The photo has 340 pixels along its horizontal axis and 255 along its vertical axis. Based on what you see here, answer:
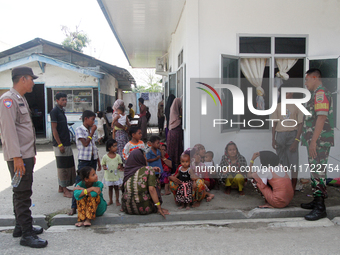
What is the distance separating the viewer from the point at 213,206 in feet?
14.9

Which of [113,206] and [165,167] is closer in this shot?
[113,206]

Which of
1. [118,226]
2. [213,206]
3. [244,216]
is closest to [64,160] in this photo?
[118,226]

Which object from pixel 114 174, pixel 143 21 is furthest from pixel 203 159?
pixel 143 21

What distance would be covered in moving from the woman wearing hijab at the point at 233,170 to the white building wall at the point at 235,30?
687 mm

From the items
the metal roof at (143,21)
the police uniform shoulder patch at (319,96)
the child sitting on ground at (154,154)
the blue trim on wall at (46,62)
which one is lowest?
the child sitting on ground at (154,154)

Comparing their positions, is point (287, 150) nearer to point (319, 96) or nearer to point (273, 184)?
point (273, 184)

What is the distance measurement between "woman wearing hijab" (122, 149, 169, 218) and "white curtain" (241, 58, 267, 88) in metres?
3.05

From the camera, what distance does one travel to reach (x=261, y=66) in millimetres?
5887

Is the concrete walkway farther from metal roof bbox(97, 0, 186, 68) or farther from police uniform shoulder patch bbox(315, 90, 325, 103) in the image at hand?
metal roof bbox(97, 0, 186, 68)

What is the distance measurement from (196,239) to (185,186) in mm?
1002

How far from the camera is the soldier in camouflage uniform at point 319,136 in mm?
3973

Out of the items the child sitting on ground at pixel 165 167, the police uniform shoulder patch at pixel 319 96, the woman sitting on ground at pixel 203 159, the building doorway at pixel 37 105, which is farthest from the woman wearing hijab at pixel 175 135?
the building doorway at pixel 37 105

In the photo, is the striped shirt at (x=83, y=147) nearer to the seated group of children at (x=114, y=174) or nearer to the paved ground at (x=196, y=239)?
the seated group of children at (x=114, y=174)

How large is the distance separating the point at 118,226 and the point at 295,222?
245 centimetres
